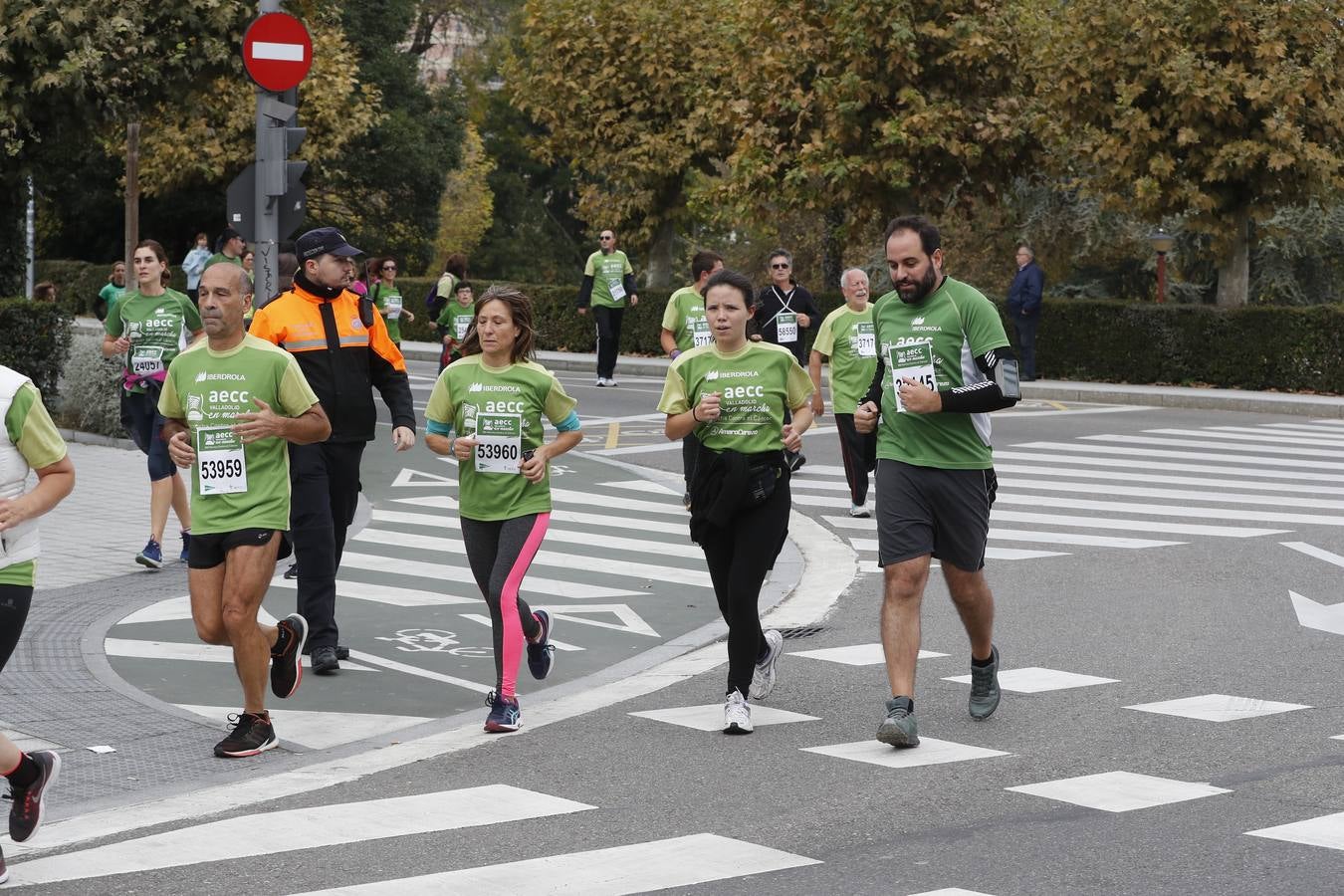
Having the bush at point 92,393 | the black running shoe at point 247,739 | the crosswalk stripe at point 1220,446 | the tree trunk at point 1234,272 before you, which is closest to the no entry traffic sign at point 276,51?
the bush at point 92,393

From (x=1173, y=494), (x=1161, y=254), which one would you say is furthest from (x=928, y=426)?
(x=1161, y=254)

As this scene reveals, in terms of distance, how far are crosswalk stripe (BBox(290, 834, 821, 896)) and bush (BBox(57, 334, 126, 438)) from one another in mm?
13427

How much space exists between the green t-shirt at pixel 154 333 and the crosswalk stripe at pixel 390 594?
1.41 metres

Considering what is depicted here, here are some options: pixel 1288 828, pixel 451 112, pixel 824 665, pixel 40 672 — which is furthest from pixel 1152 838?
pixel 451 112

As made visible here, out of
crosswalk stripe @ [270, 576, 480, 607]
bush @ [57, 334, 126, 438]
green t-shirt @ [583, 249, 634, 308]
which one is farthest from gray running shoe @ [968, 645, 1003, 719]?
green t-shirt @ [583, 249, 634, 308]

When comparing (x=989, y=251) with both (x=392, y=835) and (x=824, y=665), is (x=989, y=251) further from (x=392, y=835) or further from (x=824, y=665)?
(x=392, y=835)

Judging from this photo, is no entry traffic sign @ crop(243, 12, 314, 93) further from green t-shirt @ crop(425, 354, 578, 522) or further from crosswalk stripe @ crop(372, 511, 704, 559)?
green t-shirt @ crop(425, 354, 578, 522)

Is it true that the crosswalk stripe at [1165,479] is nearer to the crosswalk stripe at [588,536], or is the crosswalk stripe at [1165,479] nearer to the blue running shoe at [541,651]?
the crosswalk stripe at [588,536]

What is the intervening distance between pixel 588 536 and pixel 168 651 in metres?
4.61

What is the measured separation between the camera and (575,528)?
44.6 feet

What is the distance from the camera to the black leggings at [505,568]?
7.57 m

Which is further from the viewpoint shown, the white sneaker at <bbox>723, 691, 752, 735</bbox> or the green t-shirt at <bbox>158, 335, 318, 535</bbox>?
the white sneaker at <bbox>723, 691, 752, 735</bbox>

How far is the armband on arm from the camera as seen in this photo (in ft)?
23.8

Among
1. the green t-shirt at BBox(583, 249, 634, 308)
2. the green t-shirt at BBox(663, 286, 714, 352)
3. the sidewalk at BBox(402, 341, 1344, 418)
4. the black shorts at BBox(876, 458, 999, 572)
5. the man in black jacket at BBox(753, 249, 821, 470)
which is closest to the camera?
the black shorts at BBox(876, 458, 999, 572)
